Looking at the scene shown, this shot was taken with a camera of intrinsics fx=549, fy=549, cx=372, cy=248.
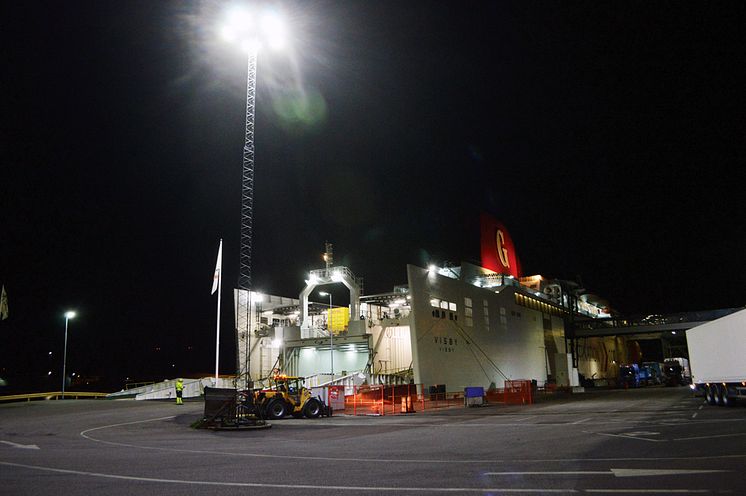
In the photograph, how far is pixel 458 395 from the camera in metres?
37.2

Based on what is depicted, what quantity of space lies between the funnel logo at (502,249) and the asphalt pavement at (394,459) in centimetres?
4085

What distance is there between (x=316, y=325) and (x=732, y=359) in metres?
38.2

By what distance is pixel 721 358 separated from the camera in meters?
23.2

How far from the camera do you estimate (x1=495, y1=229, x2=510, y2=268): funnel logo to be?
60.2 m

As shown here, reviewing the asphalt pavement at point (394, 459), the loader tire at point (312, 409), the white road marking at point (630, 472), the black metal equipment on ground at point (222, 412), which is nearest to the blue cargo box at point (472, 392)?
the loader tire at point (312, 409)

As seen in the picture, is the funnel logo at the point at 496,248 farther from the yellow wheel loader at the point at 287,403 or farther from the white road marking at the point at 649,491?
the white road marking at the point at 649,491

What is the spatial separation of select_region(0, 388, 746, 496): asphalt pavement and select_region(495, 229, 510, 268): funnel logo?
134 feet

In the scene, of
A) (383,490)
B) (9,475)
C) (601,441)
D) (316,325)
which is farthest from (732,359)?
(316,325)

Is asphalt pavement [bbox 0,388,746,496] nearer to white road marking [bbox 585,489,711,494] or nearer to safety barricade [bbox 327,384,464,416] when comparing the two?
white road marking [bbox 585,489,711,494]

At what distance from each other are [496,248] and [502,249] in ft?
6.63

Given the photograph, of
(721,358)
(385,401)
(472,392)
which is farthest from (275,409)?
(721,358)

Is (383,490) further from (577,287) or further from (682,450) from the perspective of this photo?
(577,287)

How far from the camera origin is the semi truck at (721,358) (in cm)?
2117

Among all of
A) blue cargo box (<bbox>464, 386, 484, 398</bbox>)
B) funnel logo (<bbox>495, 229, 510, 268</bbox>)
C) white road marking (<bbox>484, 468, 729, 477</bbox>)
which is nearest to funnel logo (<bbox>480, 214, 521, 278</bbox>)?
funnel logo (<bbox>495, 229, 510, 268</bbox>)
